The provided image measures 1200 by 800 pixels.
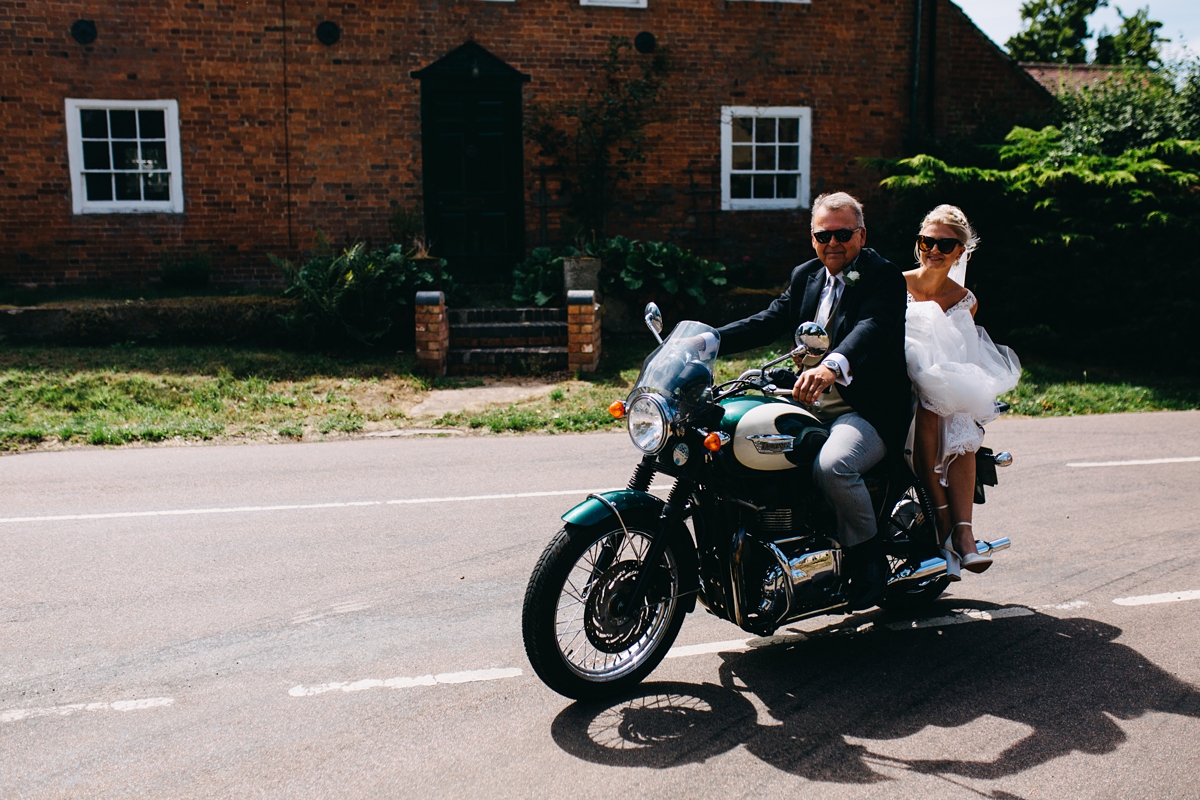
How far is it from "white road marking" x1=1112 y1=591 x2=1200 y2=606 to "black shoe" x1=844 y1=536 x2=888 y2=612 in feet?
4.96

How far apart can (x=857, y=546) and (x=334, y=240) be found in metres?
12.0

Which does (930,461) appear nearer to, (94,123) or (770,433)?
(770,433)

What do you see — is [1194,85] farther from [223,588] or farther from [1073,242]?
[223,588]

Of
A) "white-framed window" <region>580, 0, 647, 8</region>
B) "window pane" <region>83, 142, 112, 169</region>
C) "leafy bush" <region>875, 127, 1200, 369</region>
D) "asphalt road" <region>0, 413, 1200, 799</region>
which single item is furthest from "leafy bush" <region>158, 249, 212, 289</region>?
"leafy bush" <region>875, 127, 1200, 369</region>

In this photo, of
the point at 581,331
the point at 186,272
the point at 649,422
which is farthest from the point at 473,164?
the point at 649,422

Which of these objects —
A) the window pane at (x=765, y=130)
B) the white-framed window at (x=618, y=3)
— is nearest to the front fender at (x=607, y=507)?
the white-framed window at (x=618, y=3)

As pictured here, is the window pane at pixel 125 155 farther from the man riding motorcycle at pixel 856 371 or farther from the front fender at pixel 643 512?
the front fender at pixel 643 512

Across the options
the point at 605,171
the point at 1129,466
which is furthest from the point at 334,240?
the point at 1129,466

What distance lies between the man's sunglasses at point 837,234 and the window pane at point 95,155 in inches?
521

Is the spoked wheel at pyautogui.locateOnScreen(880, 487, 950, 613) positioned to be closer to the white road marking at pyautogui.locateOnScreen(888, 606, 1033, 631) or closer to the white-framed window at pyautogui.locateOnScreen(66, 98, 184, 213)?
the white road marking at pyautogui.locateOnScreen(888, 606, 1033, 631)

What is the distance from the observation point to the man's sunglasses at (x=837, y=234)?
13.4 feet

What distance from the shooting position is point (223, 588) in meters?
5.00

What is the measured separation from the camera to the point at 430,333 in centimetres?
1107

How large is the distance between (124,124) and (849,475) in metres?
13.7
